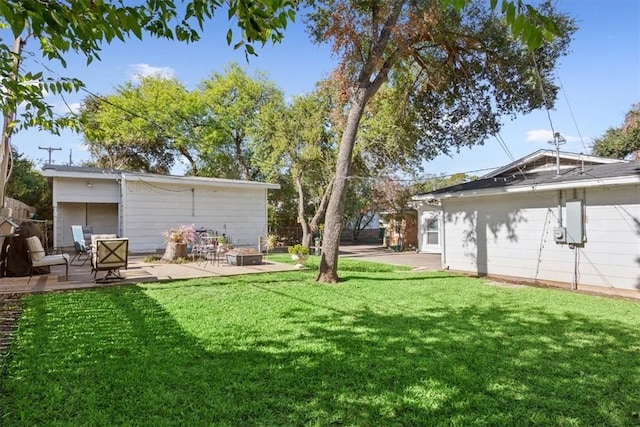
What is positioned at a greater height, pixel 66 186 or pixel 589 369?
pixel 66 186

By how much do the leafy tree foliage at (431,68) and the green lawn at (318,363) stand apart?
3901 mm

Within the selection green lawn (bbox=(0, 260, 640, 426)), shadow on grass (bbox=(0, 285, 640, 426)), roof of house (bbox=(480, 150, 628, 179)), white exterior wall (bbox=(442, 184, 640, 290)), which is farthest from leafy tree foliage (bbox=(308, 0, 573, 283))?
shadow on grass (bbox=(0, 285, 640, 426))

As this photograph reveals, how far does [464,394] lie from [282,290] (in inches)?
200

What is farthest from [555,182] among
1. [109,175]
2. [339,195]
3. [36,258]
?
[109,175]

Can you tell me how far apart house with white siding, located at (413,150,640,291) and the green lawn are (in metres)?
1.77

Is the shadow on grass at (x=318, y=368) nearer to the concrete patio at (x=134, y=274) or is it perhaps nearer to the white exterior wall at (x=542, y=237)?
the concrete patio at (x=134, y=274)

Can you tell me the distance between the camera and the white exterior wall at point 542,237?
25.9ft

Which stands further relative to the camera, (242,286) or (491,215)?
(491,215)

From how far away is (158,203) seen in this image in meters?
15.4

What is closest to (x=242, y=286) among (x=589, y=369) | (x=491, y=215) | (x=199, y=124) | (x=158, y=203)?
(x=589, y=369)

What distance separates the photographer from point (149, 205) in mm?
15219

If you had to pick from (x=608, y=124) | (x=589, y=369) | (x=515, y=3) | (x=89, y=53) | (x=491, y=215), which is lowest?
(x=589, y=369)

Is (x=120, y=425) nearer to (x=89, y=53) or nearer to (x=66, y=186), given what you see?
(x=89, y=53)

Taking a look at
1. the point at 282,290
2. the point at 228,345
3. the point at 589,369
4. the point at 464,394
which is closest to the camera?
the point at 464,394
